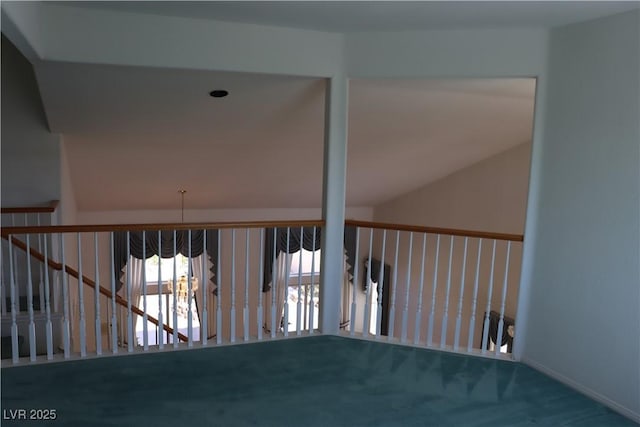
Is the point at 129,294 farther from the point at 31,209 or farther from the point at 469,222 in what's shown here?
the point at 469,222

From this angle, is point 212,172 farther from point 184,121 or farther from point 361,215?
point 361,215

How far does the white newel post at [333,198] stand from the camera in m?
3.41

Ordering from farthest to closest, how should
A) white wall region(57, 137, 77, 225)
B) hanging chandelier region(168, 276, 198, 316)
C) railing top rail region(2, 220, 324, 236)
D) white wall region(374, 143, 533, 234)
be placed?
1. hanging chandelier region(168, 276, 198, 316)
2. white wall region(374, 143, 533, 234)
3. white wall region(57, 137, 77, 225)
4. railing top rail region(2, 220, 324, 236)

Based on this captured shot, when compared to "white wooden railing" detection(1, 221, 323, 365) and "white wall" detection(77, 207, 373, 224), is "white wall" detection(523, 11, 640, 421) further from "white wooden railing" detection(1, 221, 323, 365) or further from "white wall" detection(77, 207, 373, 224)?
"white wall" detection(77, 207, 373, 224)

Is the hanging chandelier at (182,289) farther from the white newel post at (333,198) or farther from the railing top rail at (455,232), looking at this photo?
the railing top rail at (455,232)

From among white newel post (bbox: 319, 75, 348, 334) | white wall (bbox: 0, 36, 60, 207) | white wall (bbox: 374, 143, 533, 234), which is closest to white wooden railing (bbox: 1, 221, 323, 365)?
white newel post (bbox: 319, 75, 348, 334)

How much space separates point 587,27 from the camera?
2809 mm

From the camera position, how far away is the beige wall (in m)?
6.07

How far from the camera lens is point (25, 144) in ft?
16.0

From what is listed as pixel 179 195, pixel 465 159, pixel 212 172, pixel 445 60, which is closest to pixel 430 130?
pixel 465 159

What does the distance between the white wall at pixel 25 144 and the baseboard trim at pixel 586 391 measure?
4.90 metres

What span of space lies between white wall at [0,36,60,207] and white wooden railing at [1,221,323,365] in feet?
1.68

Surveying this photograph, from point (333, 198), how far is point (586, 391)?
6.79 feet

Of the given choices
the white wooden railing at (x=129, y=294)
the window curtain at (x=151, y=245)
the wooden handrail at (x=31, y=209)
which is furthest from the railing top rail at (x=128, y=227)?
the window curtain at (x=151, y=245)
